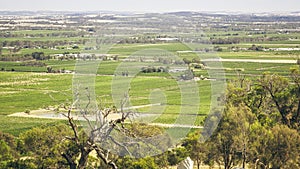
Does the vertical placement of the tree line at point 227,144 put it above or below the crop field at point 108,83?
above

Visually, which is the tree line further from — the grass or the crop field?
the grass

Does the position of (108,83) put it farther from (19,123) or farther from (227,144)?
(227,144)

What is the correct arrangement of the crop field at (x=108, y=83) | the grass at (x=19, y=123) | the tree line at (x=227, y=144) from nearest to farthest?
the tree line at (x=227, y=144), the grass at (x=19, y=123), the crop field at (x=108, y=83)

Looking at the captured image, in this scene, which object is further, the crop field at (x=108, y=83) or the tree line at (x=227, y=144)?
the crop field at (x=108, y=83)

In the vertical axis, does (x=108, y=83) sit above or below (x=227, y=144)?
below

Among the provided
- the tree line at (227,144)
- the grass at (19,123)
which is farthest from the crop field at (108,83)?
the tree line at (227,144)

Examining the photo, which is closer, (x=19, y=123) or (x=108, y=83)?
(x=19, y=123)

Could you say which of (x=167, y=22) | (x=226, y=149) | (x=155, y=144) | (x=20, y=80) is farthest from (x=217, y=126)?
(x=20, y=80)

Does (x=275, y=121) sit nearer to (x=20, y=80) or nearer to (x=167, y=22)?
(x=167, y=22)

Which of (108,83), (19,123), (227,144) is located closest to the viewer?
Result: (227,144)

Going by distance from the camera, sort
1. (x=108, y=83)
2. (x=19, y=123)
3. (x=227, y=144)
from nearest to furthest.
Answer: (x=227, y=144) < (x=19, y=123) < (x=108, y=83)

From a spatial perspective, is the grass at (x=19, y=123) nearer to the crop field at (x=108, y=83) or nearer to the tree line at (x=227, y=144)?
the crop field at (x=108, y=83)

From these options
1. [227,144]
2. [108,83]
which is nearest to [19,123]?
[108,83]
